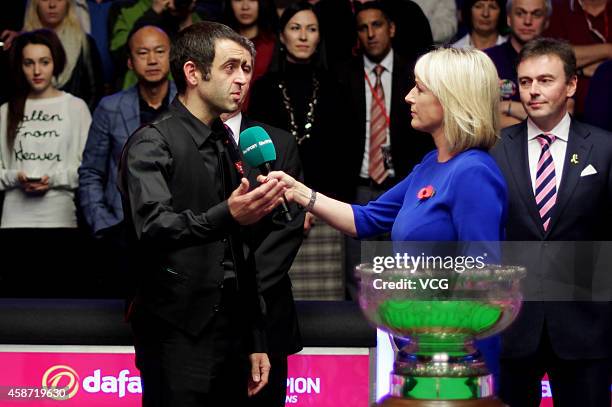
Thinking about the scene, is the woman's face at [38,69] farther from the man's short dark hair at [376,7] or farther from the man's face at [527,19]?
the man's face at [527,19]

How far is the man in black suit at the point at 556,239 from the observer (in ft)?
12.3

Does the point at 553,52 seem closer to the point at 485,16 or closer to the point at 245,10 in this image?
the point at 485,16

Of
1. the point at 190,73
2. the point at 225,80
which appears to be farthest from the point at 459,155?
the point at 190,73

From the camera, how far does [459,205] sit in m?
3.01

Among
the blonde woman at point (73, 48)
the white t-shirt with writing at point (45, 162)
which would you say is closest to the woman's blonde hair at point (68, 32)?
the blonde woman at point (73, 48)

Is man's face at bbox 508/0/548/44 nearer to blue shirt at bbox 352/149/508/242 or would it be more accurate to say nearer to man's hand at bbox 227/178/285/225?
blue shirt at bbox 352/149/508/242

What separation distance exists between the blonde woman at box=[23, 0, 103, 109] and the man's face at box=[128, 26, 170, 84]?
0.41m

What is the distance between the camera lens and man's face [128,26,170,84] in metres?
5.59

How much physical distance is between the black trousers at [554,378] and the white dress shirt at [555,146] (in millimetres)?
578

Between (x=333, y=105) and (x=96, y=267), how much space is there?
149cm

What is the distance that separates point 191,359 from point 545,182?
4.95 feet

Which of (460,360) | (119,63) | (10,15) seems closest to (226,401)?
(460,360)

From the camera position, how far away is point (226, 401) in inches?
125

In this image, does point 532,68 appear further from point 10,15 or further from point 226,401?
point 10,15
